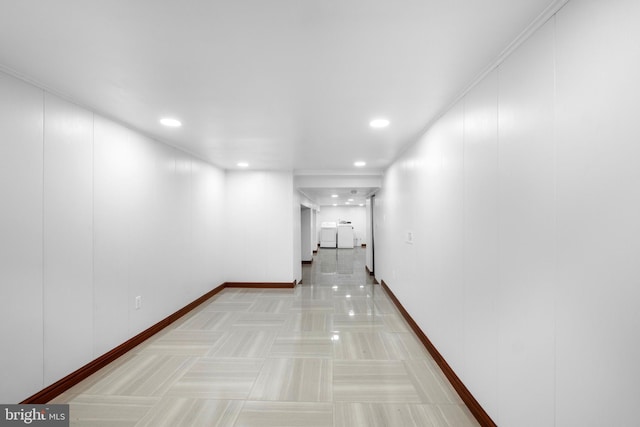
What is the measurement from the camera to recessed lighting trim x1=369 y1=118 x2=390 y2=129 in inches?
110

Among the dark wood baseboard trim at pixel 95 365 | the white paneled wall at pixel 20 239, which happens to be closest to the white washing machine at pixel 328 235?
the dark wood baseboard trim at pixel 95 365

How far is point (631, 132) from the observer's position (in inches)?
36.7

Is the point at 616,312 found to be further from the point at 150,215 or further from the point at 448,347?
the point at 150,215

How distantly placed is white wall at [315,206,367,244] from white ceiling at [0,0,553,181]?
1290 cm

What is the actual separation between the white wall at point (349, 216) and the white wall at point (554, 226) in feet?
44.0

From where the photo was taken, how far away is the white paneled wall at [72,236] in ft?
6.19

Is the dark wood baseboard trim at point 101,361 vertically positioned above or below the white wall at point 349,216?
below

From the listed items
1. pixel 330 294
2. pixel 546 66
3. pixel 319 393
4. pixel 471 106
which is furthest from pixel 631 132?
pixel 330 294

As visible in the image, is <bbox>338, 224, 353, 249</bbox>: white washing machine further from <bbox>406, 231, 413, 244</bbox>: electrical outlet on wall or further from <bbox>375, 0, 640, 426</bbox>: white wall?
<bbox>375, 0, 640, 426</bbox>: white wall

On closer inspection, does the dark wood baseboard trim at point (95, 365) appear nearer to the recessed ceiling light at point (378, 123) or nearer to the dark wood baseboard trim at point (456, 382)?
the dark wood baseboard trim at point (456, 382)

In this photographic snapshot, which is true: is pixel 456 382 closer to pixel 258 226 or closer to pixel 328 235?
pixel 258 226

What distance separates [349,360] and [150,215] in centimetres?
281

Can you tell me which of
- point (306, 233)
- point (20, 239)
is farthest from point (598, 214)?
point (306, 233)

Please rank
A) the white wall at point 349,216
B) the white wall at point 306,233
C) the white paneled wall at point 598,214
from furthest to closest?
the white wall at point 349,216, the white wall at point 306,233, the white paneled wall at point 598,214
